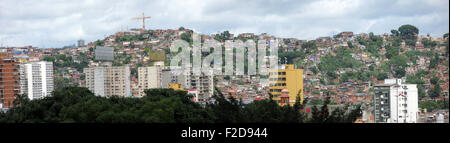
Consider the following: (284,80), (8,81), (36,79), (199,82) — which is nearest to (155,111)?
(284,80)

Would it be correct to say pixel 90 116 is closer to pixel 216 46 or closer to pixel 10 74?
pixel 10 74

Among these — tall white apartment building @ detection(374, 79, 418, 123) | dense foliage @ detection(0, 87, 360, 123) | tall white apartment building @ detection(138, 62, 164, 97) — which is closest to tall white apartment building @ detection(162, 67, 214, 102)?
tall white apartment building @ detection(138, 62, 164, 97)

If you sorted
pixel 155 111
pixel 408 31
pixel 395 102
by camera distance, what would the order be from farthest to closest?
pixel 408 31 → pixel 395 102 → pixel 155 111

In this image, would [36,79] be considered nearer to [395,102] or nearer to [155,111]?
[395,102]

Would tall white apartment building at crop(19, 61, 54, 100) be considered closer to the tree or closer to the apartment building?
the apartment building

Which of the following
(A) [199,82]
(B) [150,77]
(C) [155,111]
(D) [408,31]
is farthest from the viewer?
(D) [408,31]
